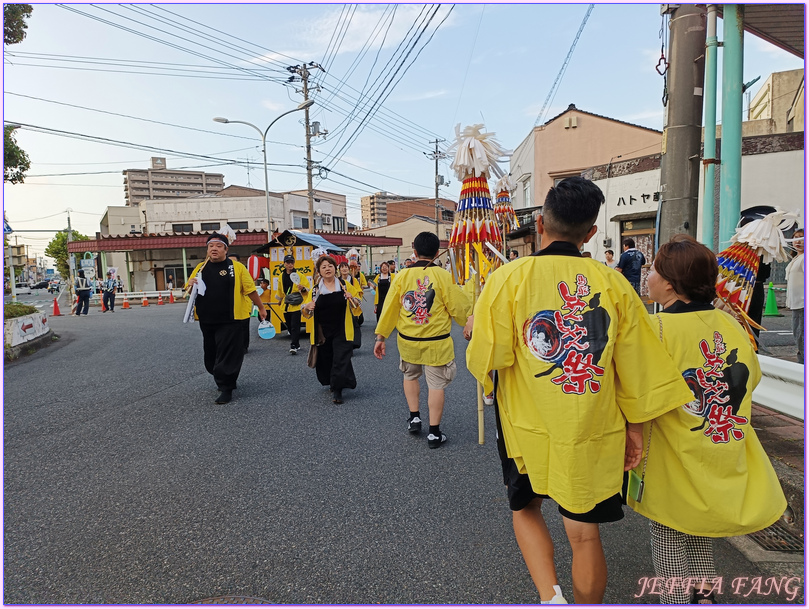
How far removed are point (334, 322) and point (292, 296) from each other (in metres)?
2.57

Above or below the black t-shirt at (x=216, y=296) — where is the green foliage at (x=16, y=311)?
below

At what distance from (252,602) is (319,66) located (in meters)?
25.6

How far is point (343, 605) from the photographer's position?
7.48 feet

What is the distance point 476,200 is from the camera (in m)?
4.51

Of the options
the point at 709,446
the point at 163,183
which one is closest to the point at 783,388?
the point at 709,446

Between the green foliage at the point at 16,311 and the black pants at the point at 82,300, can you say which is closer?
the green foliage at the point at 16,311

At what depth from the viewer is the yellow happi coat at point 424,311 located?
175 inches

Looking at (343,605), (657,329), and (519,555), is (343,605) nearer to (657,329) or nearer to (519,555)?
(519,555)

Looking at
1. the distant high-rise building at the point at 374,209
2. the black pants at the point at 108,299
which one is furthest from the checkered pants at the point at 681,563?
the distant high-rise building at the point at 374,209

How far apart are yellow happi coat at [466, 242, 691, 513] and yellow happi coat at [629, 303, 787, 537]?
0.61 ft

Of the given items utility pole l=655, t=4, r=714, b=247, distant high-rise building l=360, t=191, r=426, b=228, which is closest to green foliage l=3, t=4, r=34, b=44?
utility pole l=655, t=4, r=714, b=247

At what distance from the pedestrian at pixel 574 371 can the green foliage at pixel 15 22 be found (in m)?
9.48

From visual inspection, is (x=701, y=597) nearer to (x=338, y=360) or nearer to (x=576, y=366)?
(x=576, y=366)

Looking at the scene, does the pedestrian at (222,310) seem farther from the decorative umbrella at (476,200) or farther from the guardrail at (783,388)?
the guardrail at (783,388)
